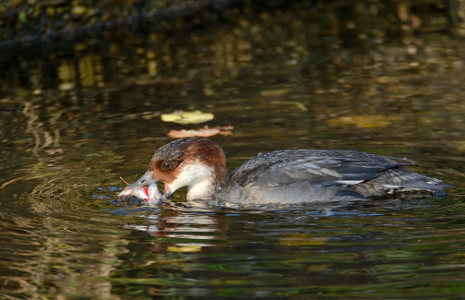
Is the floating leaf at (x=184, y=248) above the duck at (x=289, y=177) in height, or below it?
below

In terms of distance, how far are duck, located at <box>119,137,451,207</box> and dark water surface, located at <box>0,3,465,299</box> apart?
0.60ft

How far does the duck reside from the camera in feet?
22.3

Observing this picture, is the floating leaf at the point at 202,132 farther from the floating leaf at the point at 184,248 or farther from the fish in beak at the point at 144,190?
the floating leaf at the point at 184,248

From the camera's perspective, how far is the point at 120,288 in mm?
5121

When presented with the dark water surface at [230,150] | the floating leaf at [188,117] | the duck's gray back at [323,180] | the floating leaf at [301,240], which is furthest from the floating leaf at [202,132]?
the floating leaf at [301,240]

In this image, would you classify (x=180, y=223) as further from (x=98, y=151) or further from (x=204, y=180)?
(x=98, y=151)

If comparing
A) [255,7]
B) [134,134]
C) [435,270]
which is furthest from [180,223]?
[255,7]

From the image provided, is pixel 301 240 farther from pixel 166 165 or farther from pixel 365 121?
pixel 365 121

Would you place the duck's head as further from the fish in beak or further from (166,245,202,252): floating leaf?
(166,245,202,252): floating leaf

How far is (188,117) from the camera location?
9.65 m

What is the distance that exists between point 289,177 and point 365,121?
236cm

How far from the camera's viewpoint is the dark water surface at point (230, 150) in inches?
206

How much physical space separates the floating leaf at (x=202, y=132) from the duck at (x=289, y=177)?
5.09 ft

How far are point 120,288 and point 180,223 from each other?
138cm
